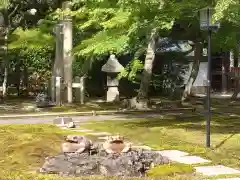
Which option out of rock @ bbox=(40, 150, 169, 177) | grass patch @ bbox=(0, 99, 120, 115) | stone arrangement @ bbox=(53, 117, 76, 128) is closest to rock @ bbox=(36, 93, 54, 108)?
grass patch @ bbox=(0, 99, 120, 115)

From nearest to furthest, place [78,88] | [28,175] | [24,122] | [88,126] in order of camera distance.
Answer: [28,175] → [88,126] → [24,122] → [78,88]

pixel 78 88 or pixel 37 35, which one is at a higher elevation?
pixel 37 35

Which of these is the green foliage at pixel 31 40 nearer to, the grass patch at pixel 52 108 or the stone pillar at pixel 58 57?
the stone pillar at pixel 58 57

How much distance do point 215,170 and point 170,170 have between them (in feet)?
2.72

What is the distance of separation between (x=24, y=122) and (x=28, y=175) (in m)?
8.75

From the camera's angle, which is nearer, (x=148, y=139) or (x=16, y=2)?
(x=148, y=139)

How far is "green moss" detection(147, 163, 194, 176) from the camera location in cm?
880

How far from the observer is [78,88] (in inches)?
952

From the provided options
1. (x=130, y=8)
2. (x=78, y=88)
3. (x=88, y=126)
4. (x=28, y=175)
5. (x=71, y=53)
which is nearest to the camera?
(x=28, y=175)

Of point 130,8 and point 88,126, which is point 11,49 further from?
point 130,8

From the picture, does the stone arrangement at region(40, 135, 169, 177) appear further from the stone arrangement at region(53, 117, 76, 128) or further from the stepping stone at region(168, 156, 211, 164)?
the stone arrangement at region(53, 117, 76, 128)

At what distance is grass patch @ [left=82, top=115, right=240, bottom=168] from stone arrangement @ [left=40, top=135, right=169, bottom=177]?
5.32ft

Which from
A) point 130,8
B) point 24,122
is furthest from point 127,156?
point 24,122

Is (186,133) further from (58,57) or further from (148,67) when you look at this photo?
(58,57)
